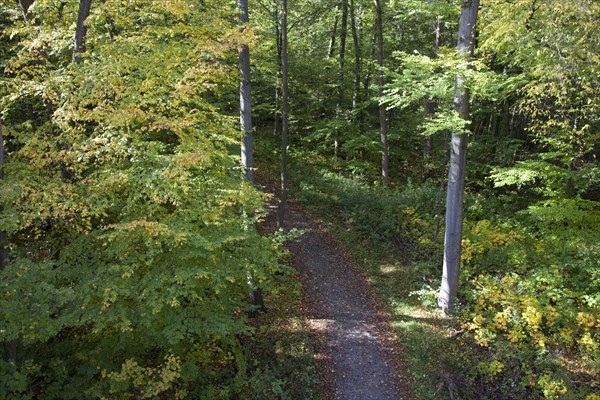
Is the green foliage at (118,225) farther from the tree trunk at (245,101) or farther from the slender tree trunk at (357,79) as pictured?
the slender tree trunk at (357,79)

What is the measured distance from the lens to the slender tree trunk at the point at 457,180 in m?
9.04

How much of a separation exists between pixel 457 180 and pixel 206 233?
21.2ft

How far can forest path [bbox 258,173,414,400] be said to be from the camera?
8.92 meters

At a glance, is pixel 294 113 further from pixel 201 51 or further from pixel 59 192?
pixel 59 192

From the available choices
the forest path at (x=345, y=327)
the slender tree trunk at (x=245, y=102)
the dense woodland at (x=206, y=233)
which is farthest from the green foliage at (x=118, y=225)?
the forest path at (x=345, y=327)

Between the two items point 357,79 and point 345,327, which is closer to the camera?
point 345,327

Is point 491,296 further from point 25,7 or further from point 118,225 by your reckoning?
point 25,7

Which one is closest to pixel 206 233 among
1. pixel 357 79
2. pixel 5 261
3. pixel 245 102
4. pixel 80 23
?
pixel 5 261

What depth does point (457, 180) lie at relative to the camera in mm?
9938

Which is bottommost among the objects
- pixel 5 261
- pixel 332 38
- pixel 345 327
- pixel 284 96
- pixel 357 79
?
pixel 345 327

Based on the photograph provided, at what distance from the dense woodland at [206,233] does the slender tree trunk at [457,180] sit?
41 millimetres

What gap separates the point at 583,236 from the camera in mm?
11383

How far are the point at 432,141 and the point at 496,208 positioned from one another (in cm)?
788

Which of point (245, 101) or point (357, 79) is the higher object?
point (357, 79)
